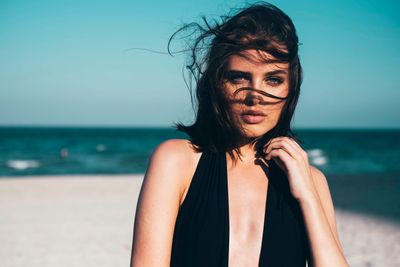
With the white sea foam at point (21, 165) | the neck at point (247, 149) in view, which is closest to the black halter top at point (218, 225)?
the neck at point (247, 149)

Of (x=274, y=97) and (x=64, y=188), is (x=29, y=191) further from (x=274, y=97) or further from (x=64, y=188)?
(x=274, y=97)

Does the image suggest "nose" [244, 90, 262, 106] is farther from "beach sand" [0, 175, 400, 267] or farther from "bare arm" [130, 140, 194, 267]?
"beach sand" [0, 175, 400, 267]

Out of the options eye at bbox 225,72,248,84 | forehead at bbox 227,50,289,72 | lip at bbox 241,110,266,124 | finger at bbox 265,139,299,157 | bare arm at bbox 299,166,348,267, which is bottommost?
bare arm at bbox 299,166,348,267

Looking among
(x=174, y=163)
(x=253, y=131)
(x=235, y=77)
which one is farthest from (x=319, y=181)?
(x=174, y=163)

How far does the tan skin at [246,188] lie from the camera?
1695mm

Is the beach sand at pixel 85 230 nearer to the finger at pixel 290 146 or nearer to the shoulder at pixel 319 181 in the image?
the shoulder at pixel 319 181

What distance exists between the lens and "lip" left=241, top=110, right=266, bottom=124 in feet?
6.47

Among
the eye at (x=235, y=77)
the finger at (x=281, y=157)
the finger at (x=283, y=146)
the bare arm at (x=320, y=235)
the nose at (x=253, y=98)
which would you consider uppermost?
the eye at (x=235, y=77)

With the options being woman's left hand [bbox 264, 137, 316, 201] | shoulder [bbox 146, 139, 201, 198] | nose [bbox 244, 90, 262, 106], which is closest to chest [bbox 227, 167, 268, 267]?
woman's left hand [bbox 264, 137, 316, 201]

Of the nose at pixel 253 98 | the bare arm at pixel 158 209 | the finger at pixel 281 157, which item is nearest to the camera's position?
the bare arm at pixel 158 209

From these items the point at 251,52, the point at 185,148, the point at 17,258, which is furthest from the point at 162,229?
the point at 17,258

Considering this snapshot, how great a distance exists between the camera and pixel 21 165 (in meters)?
32.2

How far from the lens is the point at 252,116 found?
6.49 ft

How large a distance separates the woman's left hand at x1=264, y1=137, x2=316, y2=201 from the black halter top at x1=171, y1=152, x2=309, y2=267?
7 cm
